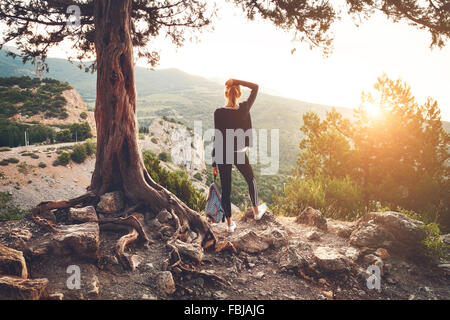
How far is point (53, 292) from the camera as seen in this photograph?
8.12 ft

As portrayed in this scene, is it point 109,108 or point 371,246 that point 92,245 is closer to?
point 109,108

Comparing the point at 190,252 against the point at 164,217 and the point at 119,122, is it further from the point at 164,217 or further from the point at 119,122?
the point at 119,122

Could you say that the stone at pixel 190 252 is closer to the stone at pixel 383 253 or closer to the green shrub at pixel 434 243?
the stone at pixel 383 253

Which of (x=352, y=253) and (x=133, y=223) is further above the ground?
(x=133, y=223)

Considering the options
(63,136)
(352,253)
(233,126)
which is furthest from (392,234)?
(63,136)

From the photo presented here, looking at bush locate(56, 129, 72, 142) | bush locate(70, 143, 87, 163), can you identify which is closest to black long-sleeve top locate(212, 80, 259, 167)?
bush locate(70, 143, 87, 163)

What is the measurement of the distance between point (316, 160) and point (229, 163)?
636 centimetres

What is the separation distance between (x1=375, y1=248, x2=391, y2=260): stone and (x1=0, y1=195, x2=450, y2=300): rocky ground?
15 mm

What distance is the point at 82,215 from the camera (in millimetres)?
3949

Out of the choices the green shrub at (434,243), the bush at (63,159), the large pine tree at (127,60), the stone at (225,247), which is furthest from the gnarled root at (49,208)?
the bush at (63,159)

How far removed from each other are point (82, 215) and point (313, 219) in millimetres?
4303
